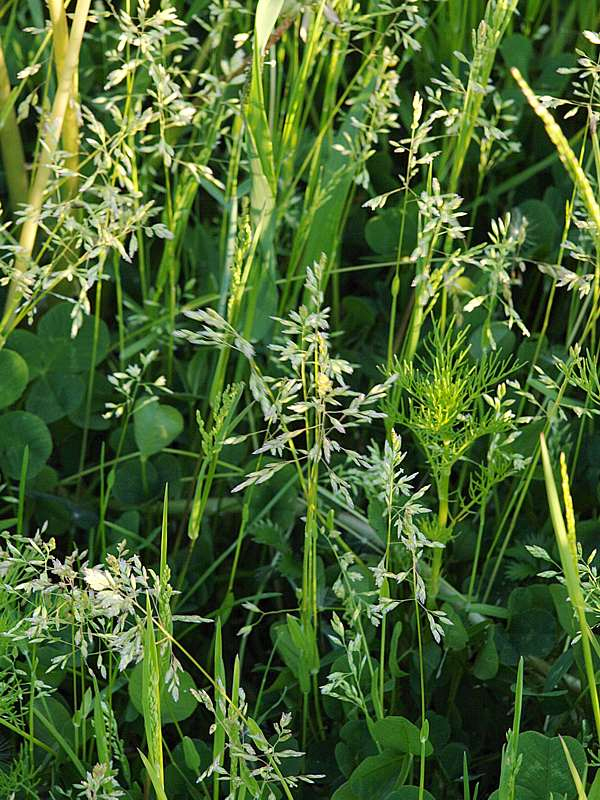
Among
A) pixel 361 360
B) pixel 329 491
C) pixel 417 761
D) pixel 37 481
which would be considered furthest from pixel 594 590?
pixel 37 481

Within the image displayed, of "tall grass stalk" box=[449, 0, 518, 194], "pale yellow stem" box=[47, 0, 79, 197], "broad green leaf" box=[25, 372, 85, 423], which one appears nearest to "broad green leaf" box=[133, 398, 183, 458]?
"broad green leaf" box=[25, 372, 85, 423]

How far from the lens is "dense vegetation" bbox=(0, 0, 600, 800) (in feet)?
3.36

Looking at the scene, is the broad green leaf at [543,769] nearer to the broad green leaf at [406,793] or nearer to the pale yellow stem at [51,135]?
the broad green leaf at [406,793]

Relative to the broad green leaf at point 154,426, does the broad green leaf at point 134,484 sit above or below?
below

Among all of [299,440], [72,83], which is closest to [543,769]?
[299,440]

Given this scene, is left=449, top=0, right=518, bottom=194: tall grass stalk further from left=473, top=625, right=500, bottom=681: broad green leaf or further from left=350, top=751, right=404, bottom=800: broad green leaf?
left=350, top=751, right=404, bottom=800: broad green leaf

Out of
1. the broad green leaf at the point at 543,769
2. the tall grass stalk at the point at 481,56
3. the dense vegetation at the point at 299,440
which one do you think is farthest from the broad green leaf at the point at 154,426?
the broad green leaf at the point at 543,769

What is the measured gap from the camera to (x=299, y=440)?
58.1 inches

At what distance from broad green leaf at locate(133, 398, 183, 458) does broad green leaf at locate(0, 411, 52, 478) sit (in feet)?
0.44

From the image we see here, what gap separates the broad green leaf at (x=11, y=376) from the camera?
1429mm

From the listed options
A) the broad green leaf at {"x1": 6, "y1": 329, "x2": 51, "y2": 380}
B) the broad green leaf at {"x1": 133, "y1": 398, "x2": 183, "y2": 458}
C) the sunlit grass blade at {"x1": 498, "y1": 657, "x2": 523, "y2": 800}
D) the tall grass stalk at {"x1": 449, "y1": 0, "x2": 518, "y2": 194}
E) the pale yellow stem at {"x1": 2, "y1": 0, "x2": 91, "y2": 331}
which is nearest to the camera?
the sunlit grass blade at {"x1": 498, "y1": 657, "x2": 523, "y2": 800}

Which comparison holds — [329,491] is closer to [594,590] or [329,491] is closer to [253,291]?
[253,291]

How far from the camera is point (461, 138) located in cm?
129

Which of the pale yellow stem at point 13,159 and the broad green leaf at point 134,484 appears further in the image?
the pale yellow stem at point 13,159
